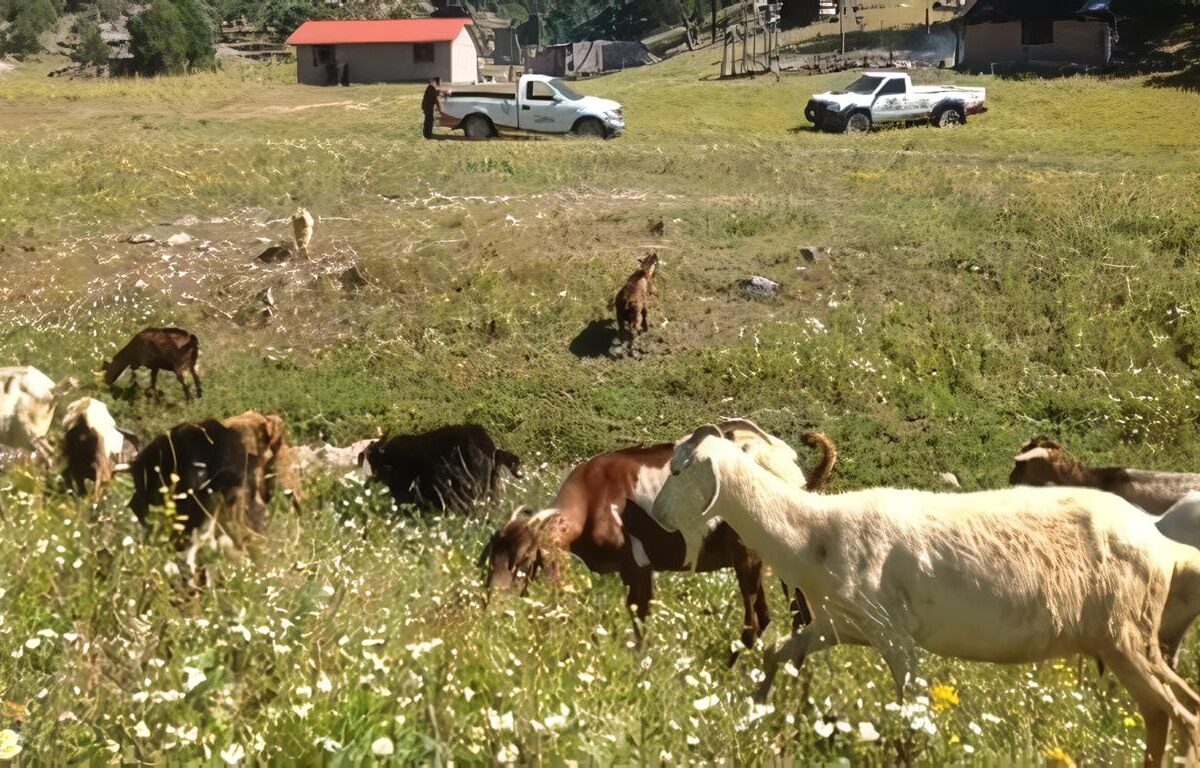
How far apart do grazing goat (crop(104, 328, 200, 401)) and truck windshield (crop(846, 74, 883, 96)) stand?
78.3 feet

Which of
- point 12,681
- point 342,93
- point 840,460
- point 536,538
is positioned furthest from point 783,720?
point 342,93

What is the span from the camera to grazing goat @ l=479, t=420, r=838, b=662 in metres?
7.72

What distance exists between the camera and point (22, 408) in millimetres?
11422

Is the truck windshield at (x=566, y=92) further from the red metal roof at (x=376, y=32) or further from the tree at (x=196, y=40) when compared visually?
the tree at (x=196, y=40)

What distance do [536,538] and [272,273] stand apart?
42.1 ft

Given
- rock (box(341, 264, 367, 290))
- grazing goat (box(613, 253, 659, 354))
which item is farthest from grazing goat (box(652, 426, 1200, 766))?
rock (box(341, 264, 367, 290))

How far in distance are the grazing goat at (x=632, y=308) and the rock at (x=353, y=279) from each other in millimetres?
3836

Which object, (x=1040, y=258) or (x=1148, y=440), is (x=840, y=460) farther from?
(x=1040, y=258)

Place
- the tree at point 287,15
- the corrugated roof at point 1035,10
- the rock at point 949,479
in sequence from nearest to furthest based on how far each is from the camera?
the rock at point 949,479, the corrugated roof at point 1035,10, the tree at point 287,15

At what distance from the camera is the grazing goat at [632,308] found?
17.6 meters

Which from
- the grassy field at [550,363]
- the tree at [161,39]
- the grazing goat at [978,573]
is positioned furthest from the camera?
the tree at [161,39]

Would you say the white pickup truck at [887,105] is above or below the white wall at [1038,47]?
below

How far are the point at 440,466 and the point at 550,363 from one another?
5806mm

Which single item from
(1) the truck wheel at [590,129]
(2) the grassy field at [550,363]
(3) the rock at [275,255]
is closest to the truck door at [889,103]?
(2) the grassy field at [550,363]
